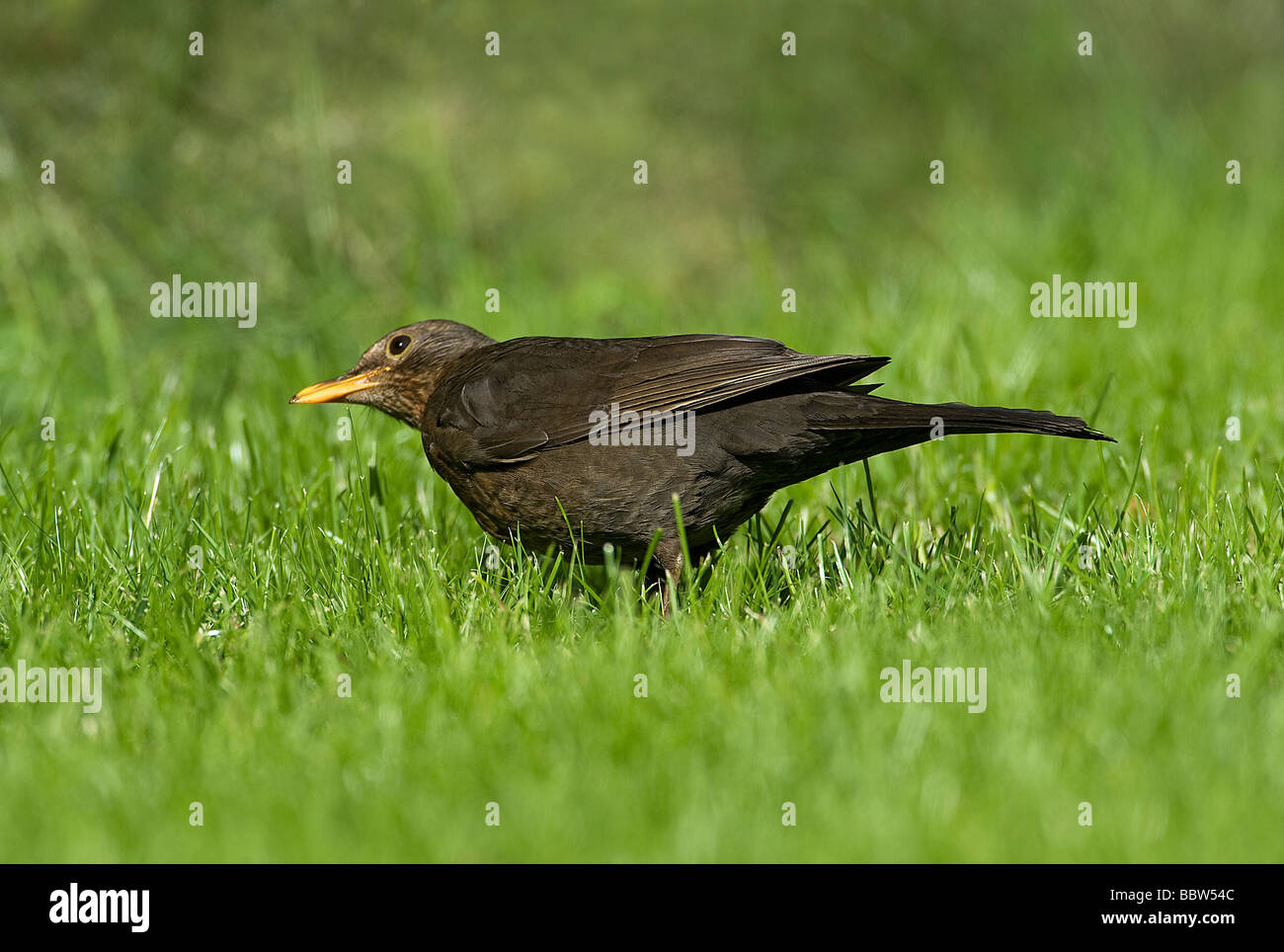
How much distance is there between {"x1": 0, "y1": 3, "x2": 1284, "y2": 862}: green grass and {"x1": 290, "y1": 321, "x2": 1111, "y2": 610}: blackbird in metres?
0.21

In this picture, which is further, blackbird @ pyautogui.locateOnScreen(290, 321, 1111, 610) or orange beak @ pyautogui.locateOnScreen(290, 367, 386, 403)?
orange beak @ pyautogui.locateOnScreen(290, 367, 386, 403)

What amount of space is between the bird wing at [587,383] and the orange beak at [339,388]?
409 mm

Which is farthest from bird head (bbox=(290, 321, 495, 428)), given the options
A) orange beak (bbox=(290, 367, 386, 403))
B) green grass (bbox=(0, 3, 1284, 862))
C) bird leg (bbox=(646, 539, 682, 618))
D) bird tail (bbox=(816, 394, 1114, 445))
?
bird tail (bbox=(816, 394, 1114, 445))

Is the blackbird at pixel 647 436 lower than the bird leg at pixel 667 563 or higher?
higher

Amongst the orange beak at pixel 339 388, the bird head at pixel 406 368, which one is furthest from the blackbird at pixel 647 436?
the orange beak at pixel 339 388

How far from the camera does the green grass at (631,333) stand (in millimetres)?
2979

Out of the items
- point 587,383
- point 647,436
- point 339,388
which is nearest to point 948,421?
point 647,436

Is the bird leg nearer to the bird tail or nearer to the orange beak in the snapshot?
the bird tail

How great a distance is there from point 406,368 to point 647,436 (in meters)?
1.08

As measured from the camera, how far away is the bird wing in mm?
4273

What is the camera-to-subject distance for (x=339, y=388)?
16.2ft

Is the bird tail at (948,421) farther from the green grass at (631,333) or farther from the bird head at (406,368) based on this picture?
the bird head at (406,368)

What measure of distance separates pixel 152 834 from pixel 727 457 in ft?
6.86

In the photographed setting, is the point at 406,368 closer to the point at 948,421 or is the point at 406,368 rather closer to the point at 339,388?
the point at 339,388
